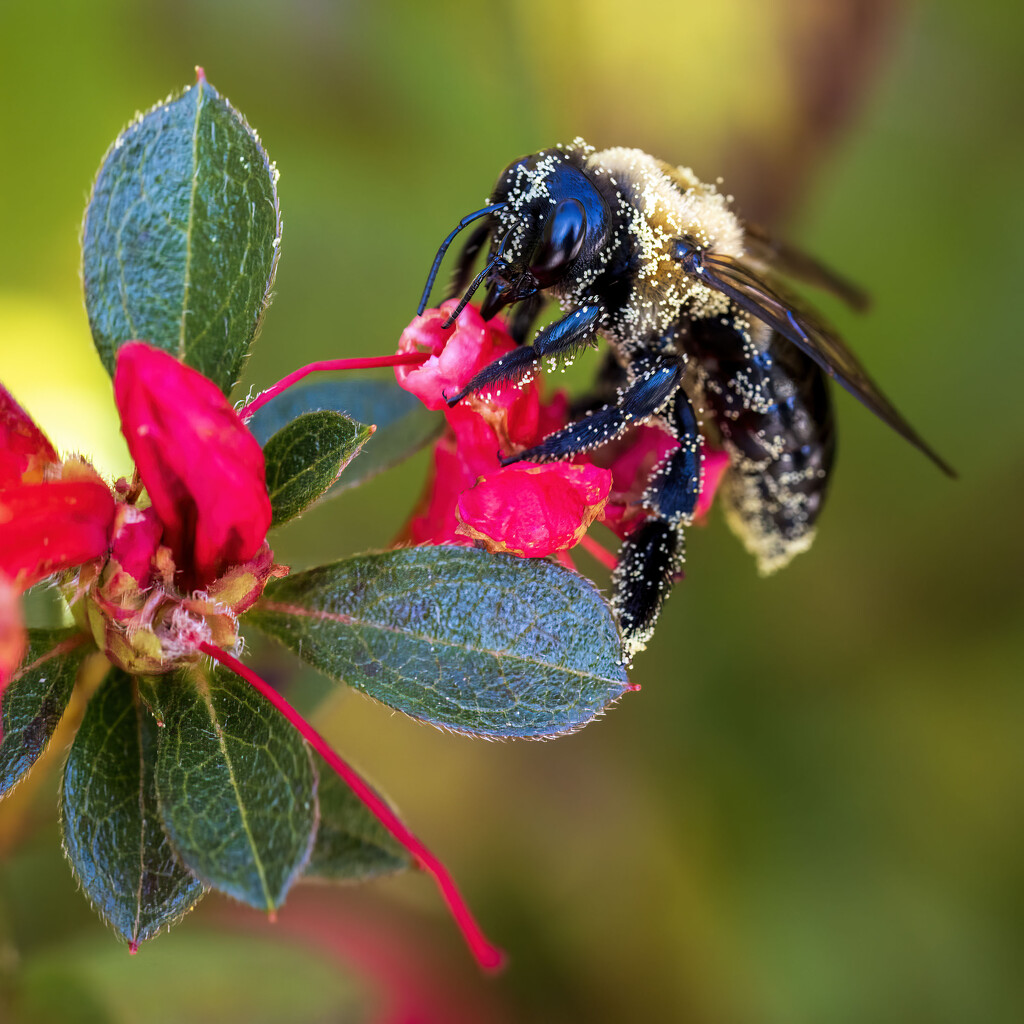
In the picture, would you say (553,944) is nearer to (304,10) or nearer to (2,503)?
(2,503)

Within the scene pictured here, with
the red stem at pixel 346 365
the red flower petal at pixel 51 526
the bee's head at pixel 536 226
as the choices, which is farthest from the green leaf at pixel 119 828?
the bee's head at pixel 536 226

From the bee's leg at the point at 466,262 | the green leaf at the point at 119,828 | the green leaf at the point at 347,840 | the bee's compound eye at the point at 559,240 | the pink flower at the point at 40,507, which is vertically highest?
the bee's compound eye at the point at 559,240

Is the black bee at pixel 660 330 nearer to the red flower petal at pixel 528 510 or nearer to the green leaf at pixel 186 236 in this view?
the red flower petal at pixel 528 510

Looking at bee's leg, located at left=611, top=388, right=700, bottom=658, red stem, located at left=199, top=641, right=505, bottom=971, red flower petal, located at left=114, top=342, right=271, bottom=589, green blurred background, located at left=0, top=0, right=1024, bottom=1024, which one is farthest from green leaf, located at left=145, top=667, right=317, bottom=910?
green blurred background, located at left=0, top=0, right=1024, bottom=1024

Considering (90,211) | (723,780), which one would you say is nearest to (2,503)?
(90,211)

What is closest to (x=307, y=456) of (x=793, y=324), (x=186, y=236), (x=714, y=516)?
(x=186, y=236)

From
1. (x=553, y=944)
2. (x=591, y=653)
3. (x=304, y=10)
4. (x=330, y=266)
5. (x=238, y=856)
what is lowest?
(x=553, y=944)

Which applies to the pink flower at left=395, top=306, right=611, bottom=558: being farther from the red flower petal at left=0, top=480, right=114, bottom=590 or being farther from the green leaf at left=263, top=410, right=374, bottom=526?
the red flower petal at left=0, top=480, right=114, bottom=590

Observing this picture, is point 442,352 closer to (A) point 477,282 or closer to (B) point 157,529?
(A) point 477,282
